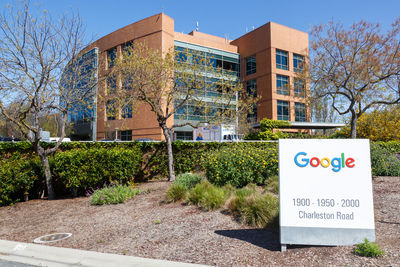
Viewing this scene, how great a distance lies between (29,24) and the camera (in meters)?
9.11

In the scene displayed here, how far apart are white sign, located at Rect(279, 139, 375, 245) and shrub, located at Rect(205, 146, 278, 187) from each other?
151 inches

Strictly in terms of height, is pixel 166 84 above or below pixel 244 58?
below

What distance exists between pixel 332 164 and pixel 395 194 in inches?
166

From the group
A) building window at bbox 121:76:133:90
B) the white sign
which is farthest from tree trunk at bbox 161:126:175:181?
the white sign

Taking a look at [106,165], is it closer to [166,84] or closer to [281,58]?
[166,84]

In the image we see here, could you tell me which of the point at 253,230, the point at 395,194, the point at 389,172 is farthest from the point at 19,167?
the point at 389,172

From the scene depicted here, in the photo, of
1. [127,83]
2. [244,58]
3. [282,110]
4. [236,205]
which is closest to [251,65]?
[244,58]

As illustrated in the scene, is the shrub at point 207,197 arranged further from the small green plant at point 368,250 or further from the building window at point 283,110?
the building window at point 283,110

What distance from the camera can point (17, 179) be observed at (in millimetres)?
8953

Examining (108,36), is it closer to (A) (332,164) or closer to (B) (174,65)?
(B) (174,65)

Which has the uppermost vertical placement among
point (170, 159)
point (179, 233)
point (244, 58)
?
point (244, 58)

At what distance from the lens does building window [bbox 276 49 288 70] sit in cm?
3872

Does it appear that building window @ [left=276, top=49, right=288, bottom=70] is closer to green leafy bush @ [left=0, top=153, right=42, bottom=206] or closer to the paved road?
green leafy bush @ [left=0, top=153, right=42, bottom=206]

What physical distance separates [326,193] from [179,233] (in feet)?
8.96
